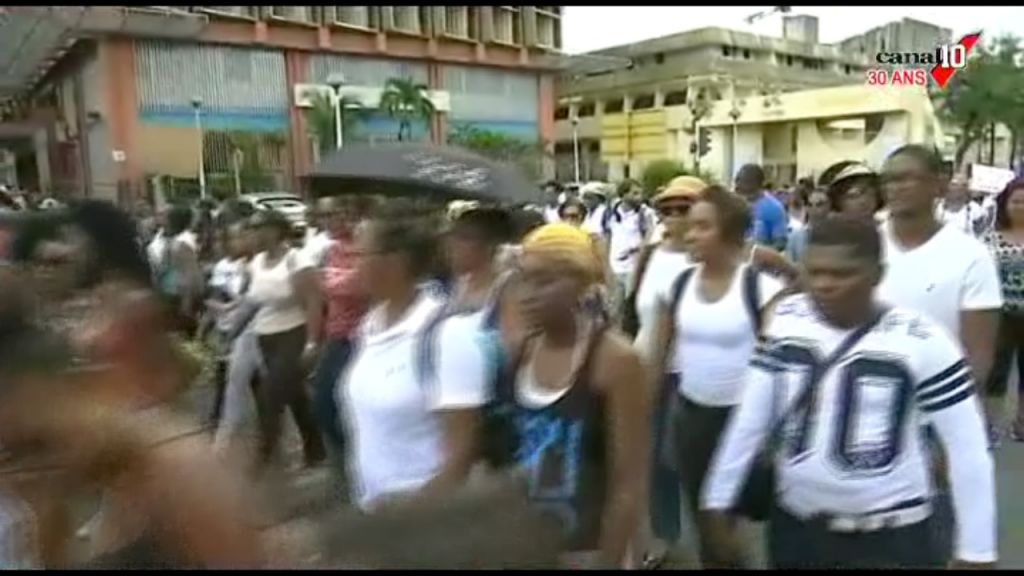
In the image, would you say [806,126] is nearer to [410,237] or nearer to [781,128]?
[781,128]

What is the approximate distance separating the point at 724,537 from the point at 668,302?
112 centimetres

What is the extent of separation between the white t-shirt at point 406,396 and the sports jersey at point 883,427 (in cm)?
74

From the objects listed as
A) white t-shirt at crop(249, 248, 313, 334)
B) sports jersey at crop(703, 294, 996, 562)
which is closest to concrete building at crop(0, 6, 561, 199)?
white t-shirt at crop(249, 248, 313, 334)

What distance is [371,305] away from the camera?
2.78 m

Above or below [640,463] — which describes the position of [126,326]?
above

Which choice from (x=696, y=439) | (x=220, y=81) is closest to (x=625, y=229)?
(x=696, y=439)

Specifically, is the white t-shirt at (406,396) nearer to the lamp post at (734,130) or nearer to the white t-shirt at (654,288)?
the white t-shirt at (654,288)

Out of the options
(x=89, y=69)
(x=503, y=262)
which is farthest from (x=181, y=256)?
(x=89, y=69)

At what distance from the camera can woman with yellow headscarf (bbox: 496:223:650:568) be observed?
235 centimetres

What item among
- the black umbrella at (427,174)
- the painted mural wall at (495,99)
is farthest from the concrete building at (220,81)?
the black umbrella at (427,174)

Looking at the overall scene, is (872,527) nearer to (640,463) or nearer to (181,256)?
(640,463)

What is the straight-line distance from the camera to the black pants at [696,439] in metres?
3.40

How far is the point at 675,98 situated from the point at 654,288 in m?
63.1

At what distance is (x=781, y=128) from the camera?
188 ft
